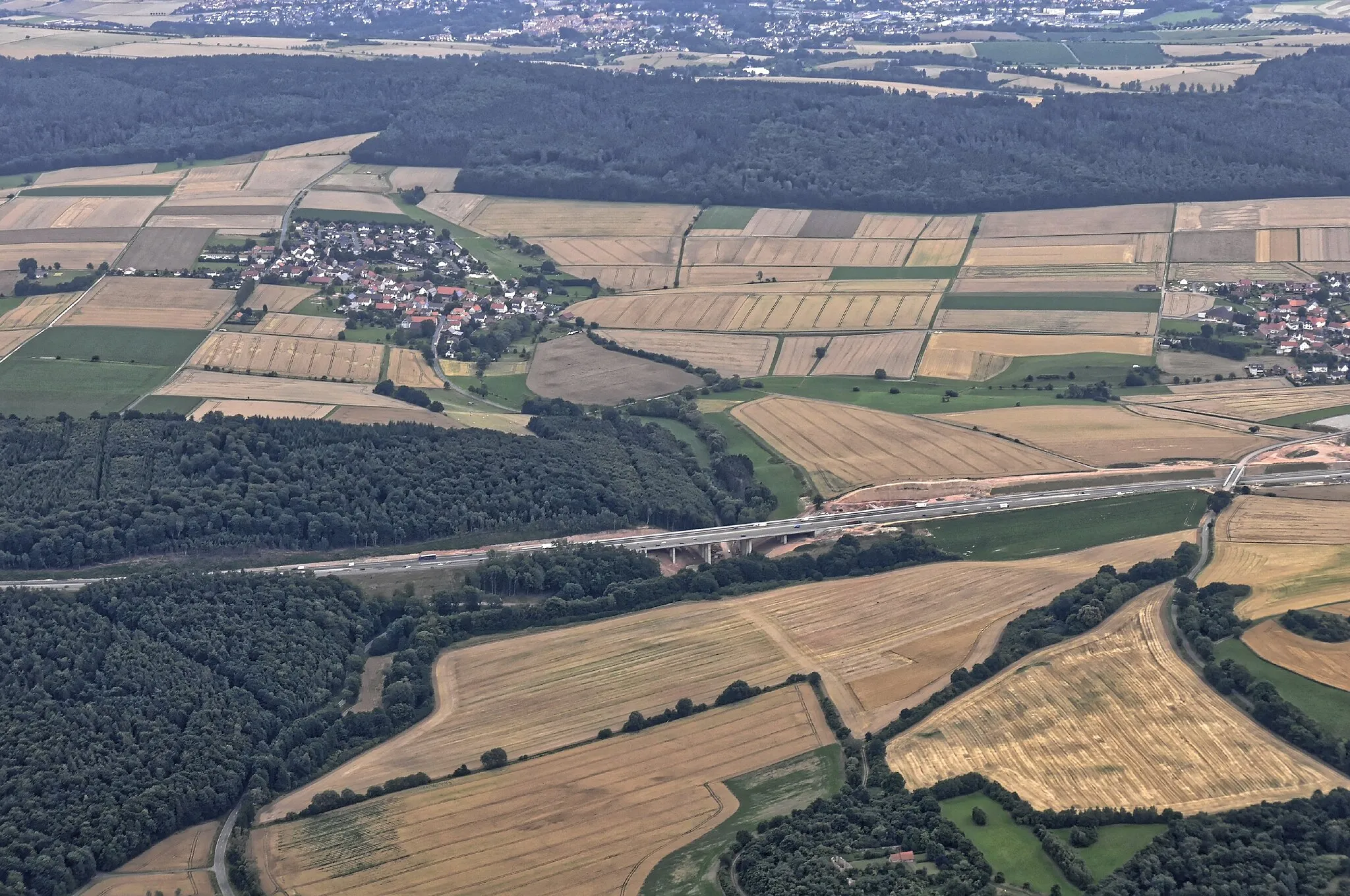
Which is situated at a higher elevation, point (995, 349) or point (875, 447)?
point (875, 447)

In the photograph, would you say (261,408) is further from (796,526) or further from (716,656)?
(716,656)

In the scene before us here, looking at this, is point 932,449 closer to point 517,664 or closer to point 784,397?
point 784,397

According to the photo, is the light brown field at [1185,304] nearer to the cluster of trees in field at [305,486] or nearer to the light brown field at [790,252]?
the light brown field at [790,252]

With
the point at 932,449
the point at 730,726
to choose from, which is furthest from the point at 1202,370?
the point at 730,726

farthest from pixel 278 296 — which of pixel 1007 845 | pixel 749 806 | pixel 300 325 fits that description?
pixel 1007 845

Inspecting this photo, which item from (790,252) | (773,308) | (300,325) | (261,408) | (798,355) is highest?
(261,408)

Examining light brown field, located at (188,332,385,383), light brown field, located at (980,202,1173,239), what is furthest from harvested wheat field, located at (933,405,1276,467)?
light brown field, located at (188,332,385,383)
